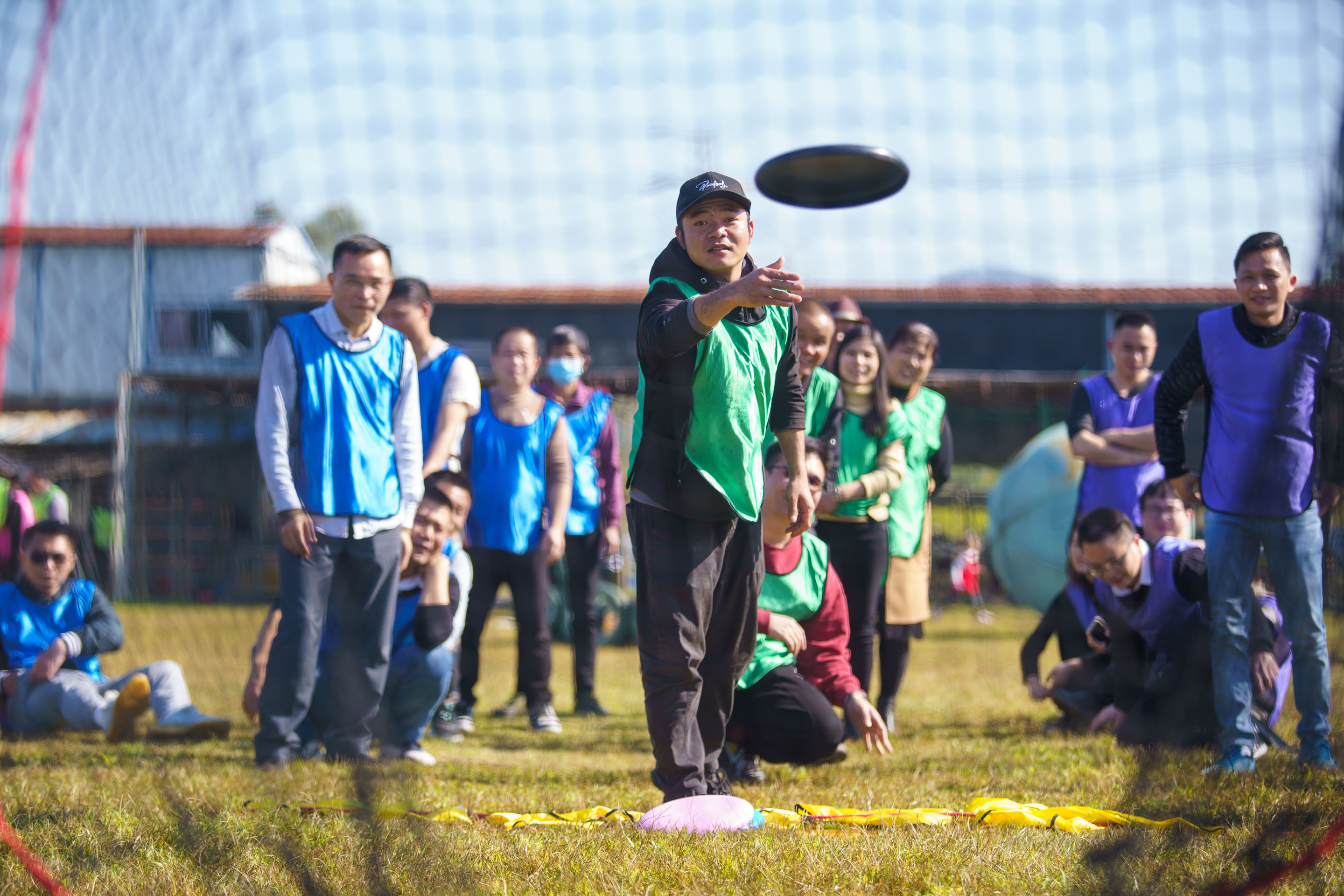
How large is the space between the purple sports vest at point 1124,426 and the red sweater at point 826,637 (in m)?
1.72

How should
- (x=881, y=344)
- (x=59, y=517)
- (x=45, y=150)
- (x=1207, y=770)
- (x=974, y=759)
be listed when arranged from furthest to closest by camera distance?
(x=59, y=517) < (x=881, y=344) < (x=974, y=759) < (x=1207, y=770) < (x=45, y=150)

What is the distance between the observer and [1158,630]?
4.07 metres

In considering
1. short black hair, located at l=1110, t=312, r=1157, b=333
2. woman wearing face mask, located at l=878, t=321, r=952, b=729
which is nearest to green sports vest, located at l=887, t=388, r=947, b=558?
woman wearing face mask, located at l=878, t=321, r=952, b=729

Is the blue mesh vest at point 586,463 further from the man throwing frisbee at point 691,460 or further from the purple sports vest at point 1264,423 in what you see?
the purple sports vest at point 1264,423

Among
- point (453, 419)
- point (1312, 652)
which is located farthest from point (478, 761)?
point (1312, 652)

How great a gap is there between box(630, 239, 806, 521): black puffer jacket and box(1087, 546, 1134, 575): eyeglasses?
6.13ft

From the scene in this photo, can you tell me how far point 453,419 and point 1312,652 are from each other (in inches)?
120

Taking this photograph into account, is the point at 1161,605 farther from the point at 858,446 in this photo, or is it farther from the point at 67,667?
the point at 67,667

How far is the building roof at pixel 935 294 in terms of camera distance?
412 centimetres

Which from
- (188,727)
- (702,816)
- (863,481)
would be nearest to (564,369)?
(863,481)

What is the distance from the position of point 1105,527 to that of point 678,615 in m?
1.97

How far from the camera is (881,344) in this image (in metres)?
4.65

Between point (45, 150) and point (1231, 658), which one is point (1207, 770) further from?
point (45, 150)

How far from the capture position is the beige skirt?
471 centimetres
